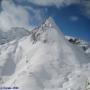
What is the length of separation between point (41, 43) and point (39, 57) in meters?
9.37

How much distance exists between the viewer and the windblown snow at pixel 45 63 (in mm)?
69438

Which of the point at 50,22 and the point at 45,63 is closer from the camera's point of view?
the point at 45,63

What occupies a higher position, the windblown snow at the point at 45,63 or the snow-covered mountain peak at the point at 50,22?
the snow-covered mountain peak at the point at 50,22

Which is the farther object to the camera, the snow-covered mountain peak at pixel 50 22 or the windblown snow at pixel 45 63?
the snow-covered mountain peak at pixel 50 22

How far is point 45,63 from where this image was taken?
79.6 meters

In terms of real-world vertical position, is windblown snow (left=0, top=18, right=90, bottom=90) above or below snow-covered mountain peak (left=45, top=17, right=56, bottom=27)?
below

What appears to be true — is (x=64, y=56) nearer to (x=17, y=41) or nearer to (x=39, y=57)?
(x=39, y=57)

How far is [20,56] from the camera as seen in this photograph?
9469 cm

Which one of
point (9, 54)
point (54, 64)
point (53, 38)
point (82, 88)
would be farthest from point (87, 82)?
point (9, 54)

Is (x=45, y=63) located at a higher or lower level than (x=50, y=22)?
lower

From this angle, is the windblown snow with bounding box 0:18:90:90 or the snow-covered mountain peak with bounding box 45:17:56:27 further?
the snow-covered mountain peak with bounding box 45:17:56:27

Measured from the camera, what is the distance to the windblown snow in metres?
69.4

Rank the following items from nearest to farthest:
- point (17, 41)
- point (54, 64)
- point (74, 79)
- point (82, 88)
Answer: point (82, 88), point (74, 79), point (54, 64), point (17, 41)

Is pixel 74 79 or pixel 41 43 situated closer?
pixel 74 79
